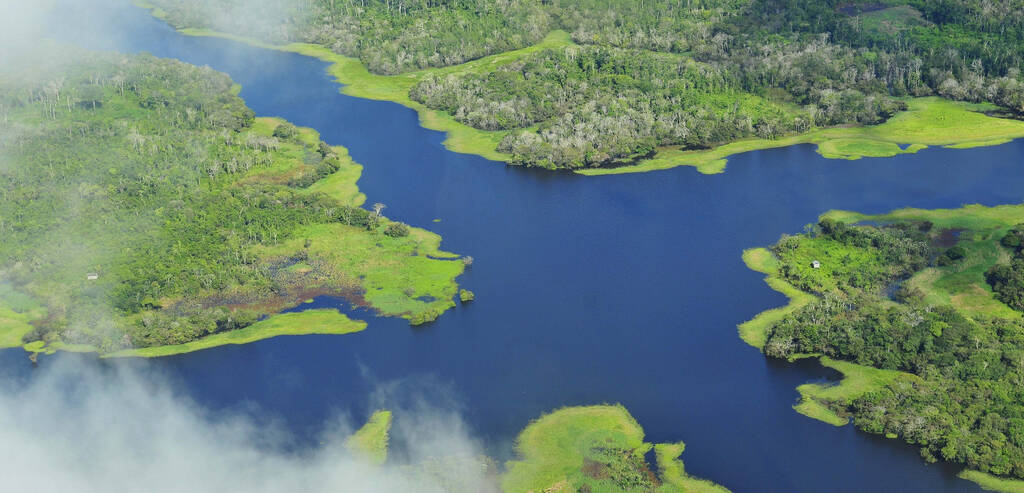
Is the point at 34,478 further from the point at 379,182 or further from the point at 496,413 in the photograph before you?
the point at 379,182

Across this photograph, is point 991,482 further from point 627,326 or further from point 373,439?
point 373,439

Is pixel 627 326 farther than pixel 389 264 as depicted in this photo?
No

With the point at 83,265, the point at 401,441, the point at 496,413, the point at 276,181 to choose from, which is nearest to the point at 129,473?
the point at 401,441

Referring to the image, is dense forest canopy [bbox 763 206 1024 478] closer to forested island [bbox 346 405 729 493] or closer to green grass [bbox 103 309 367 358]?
forested island [bbox 346 405 729 493]

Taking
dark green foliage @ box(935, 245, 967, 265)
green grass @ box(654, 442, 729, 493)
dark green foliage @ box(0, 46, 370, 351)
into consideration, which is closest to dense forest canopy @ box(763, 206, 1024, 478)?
dark green foliage @ box(935, 245, 967, 265)

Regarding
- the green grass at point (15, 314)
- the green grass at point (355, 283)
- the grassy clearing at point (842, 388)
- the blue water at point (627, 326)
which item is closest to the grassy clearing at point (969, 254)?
the blue water at point (627, 326)

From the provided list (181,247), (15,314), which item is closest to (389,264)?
(181,247)
